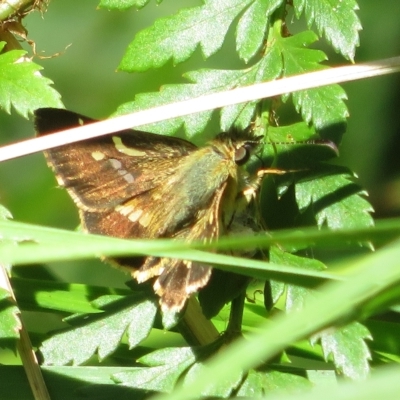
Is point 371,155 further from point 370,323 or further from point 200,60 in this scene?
point 370,323

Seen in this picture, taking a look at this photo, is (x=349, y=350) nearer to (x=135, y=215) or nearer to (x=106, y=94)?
(x=135, y=215)

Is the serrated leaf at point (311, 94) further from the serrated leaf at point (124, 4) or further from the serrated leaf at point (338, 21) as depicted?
the serrated leaf at point (124, 4)

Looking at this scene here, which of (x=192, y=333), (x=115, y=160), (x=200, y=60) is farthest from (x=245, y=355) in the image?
(x=200, y=60)

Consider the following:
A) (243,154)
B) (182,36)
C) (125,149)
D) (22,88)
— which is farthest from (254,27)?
(22,88)

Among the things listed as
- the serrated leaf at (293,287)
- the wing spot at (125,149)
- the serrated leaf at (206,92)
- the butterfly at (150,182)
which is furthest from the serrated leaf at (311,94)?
the wing spot at (125,149)

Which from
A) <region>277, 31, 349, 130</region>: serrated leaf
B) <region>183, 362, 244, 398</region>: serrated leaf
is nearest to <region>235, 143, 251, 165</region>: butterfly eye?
<region>277, 31, 349, 130</region>: serrated leaf

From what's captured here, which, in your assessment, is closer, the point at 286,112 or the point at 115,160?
the point at 115,160
